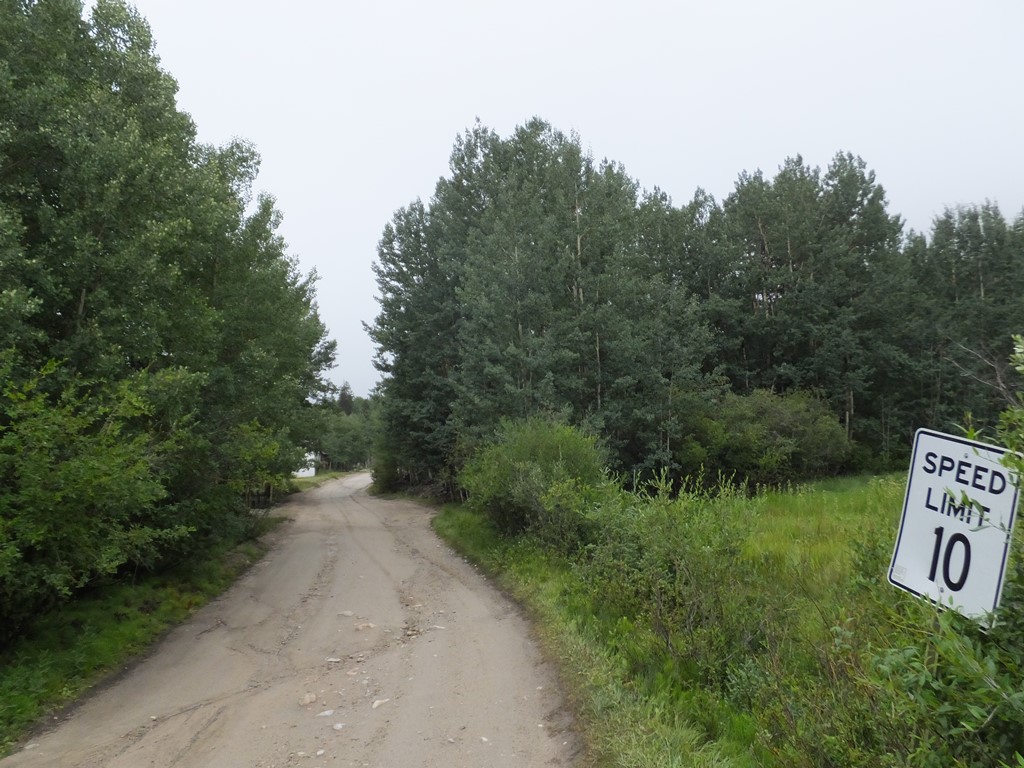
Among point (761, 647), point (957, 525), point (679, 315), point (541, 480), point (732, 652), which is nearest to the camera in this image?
point (957, 525)

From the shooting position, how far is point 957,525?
2406 mm

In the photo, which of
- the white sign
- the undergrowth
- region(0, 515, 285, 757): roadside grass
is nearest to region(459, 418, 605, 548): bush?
the undergrowth

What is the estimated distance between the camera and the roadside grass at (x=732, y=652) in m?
4.26

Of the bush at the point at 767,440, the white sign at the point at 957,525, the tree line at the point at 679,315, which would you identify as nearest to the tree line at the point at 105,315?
the white sign at the point at 957,525

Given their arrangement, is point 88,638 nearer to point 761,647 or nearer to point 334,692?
point 334,692

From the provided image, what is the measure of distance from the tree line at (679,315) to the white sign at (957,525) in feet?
39.7

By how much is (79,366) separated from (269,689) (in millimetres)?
5641

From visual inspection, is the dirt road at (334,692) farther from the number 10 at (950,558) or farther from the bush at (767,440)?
the bush at (767,440)

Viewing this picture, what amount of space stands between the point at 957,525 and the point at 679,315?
24.5 meters

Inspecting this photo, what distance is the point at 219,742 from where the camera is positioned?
5637mm

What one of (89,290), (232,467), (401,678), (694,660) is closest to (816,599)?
(694,660)

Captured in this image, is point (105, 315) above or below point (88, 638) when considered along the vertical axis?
above

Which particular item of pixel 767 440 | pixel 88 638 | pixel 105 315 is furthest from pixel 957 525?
pixel 767 440

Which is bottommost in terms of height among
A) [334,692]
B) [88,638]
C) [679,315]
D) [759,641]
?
[88,638]
